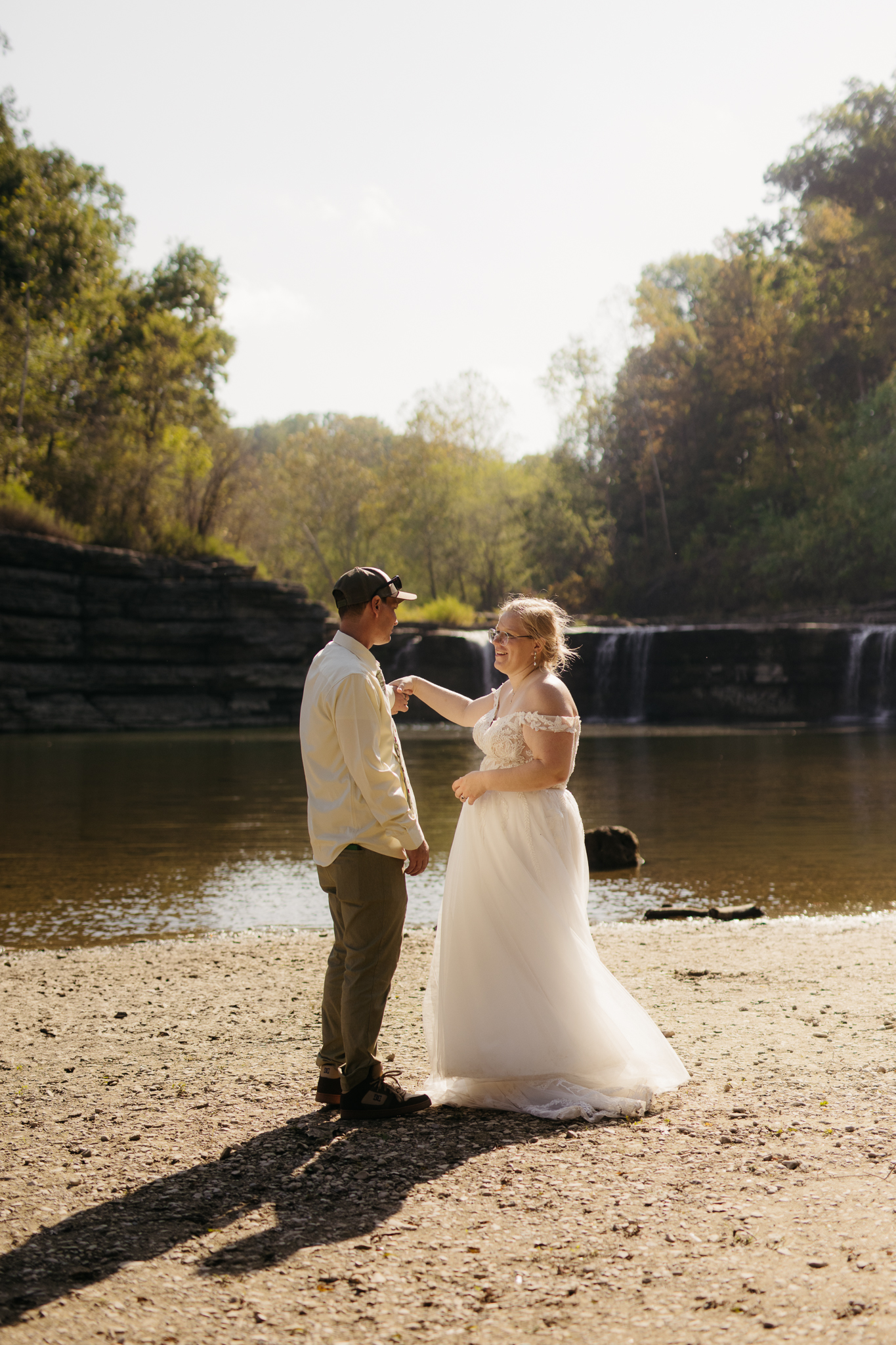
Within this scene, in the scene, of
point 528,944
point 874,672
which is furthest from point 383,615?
point 874,672

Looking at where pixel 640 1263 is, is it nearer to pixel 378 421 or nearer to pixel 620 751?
pixel 620 751

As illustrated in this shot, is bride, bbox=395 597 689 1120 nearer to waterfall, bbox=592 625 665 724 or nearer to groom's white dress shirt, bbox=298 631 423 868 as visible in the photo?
groom's white dress shirt, bbox=298 631 423 868

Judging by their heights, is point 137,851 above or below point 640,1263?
below

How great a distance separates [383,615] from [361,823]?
0.78m

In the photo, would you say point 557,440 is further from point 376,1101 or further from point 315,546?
point 376,1101

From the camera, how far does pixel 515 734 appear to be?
14.9 feet

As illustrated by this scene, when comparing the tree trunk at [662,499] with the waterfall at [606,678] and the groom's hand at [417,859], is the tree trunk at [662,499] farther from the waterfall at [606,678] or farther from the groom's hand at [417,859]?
the groom's hand at [417,859]

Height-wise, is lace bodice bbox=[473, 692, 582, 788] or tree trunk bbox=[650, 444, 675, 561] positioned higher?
tree trunk bbox=[650, 444, 675, 561]

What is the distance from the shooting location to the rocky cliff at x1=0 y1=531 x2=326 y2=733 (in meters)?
32.6

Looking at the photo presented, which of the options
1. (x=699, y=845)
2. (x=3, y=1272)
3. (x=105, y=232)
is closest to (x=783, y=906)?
(x=699, y=845)

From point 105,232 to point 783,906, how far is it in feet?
125

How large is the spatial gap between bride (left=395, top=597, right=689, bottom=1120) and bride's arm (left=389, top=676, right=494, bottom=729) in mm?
249

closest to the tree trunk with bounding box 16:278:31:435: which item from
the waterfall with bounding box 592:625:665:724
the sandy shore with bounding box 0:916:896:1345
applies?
the waterfall with bounding box 592:625:665:724

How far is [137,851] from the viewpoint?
492 inches
